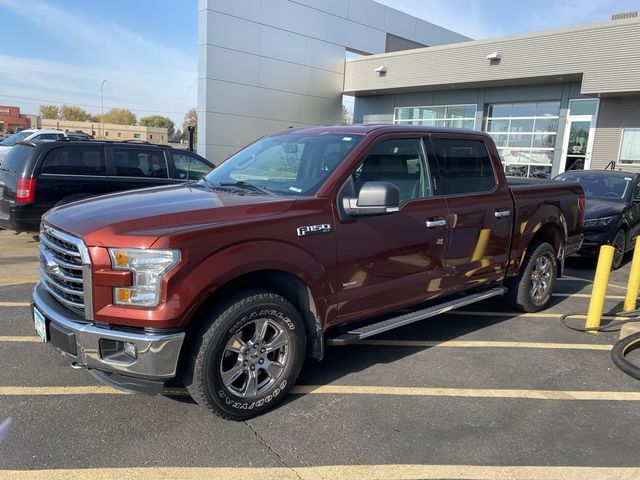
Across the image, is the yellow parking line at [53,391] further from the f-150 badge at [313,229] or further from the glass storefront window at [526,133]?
the glass storefront window at [526,133]

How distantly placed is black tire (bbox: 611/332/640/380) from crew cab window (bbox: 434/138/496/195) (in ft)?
6.10

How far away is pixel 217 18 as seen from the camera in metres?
21.5

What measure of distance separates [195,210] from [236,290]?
58cm

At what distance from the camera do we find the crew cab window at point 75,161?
787 centimetres

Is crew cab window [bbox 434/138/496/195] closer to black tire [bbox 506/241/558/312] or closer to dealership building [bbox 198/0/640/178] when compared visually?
black tire [bbox 506/241/558/312]

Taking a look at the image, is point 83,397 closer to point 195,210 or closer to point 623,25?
point 195,210

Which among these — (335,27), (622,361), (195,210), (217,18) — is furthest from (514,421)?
(335,27)

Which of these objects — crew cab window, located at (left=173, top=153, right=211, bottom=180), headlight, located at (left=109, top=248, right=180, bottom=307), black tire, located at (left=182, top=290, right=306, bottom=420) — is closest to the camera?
headlight, located at (left=109, top=248, right=180, bottom=307)

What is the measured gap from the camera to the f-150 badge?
347 centimetres

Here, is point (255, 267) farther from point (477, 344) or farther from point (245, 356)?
point (477, 344)

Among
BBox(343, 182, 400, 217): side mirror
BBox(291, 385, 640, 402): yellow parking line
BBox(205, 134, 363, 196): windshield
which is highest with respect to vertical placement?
BBox(205, 134, 363, 196): windshield

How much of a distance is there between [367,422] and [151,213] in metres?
1.97

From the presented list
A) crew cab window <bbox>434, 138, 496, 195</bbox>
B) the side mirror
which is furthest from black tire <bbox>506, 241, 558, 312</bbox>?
the side mirror

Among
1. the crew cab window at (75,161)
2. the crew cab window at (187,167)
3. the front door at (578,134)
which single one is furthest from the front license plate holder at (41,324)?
the front door at (578,134)
